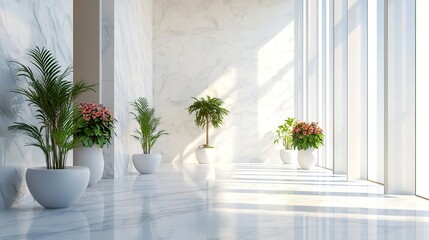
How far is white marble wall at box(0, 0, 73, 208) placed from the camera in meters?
4.92

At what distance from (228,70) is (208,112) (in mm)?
1909

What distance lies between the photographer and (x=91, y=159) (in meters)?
7.42

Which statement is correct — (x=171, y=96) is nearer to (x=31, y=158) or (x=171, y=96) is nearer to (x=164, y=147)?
(x=164, y=147)

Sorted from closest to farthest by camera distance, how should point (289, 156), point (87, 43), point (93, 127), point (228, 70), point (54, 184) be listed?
point (54, 184) → point (93, 127) → point (87, 43) → point (289, 156) → point (228, 70)

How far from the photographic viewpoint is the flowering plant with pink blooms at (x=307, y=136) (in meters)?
10.8

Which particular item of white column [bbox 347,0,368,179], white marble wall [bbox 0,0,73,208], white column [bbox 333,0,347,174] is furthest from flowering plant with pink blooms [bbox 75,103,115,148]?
white column [bbox 333,0,347,174]

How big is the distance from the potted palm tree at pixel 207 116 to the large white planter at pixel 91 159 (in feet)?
21.7

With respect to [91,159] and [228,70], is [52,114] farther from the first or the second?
[228,70]

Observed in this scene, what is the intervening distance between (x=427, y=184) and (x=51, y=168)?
16.5 feet

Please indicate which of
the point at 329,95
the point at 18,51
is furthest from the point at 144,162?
the point at 329,95

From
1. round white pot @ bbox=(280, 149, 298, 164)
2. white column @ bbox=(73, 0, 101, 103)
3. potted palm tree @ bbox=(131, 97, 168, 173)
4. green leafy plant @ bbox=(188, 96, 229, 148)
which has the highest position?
white column @ bbox=(73, 0, 101, 103)

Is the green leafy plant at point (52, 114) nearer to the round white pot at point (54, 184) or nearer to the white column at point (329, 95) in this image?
the round white pot at point (54, 184)

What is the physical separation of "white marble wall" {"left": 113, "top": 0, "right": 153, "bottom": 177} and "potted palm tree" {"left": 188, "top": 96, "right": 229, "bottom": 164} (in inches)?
67.3

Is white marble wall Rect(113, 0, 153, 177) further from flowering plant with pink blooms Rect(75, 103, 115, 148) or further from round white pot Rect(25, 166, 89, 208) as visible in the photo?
round white pot Rect(25, 166, 89, 208)
